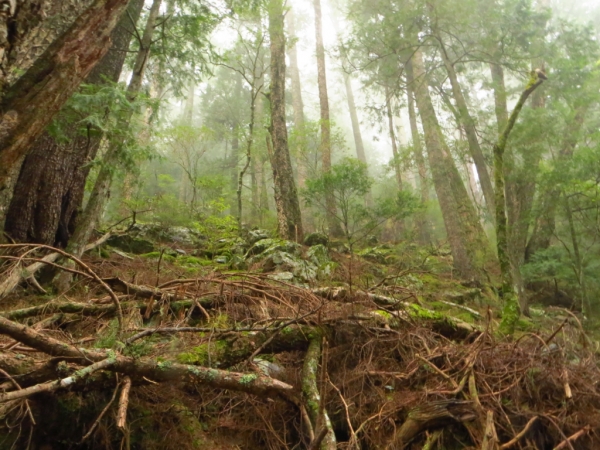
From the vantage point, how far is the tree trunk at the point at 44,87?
2412 millimetres

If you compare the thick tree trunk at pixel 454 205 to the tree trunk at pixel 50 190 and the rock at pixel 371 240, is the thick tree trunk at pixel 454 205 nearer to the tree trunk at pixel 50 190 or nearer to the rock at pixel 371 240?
the rock at pixel 371 240

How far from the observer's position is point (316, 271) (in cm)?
635

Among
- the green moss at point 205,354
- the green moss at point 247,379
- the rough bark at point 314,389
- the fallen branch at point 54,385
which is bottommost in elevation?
the rough bark at point 314,389

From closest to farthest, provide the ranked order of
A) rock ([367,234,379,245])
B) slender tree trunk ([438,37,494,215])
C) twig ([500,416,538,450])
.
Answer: twig ([500,416,538,450]) < slender tree trunk ([438,37,494,215]) < rock ([367,234,379,245])

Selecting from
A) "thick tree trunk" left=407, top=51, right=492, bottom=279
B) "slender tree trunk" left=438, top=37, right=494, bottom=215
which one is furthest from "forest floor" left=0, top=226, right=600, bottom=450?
"slender tree trunk" left=438, top=37, right=494, bottom=215

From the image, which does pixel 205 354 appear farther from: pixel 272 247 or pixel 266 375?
pixel 272 247

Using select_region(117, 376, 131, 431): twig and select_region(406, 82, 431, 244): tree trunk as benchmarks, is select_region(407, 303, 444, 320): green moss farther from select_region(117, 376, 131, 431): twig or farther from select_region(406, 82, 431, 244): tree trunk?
select_region(406, 82, 431, 244): tree trunk

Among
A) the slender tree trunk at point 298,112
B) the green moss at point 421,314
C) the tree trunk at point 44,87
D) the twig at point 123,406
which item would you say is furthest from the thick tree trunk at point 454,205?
the tree trunk at point 44,87

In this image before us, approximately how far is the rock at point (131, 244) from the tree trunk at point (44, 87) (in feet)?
16.3

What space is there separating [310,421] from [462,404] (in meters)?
1.11

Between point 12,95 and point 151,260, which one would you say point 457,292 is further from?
point 12,95

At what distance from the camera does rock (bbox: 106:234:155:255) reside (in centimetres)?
727

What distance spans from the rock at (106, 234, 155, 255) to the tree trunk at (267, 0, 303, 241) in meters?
3.00

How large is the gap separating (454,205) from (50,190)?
9409 mm
